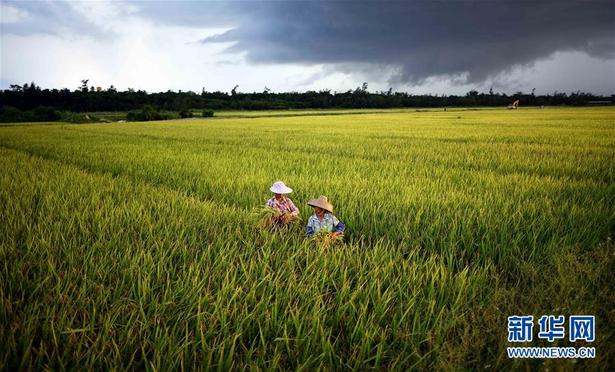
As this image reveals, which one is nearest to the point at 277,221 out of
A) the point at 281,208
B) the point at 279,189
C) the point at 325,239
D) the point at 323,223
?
the point at 281,208

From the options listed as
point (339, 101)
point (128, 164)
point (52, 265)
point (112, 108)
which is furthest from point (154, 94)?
point (52, 265)

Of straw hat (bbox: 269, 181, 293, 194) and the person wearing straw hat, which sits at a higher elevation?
straw hat (bbox: 269, 181, 293, 194)

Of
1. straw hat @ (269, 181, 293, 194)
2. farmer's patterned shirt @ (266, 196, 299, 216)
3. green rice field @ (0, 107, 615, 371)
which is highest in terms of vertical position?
straw hat @ (269, 181, 293, 194)

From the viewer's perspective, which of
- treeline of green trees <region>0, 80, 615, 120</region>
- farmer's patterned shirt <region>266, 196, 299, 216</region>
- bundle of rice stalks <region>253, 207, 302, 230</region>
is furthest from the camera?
treeline of green trees <region>0, 80, 615, 120</region>

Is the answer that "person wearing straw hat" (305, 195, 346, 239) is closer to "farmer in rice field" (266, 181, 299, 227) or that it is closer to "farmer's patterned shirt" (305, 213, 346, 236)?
"farmer's patterned shirt" (305, 213, 346, 236)

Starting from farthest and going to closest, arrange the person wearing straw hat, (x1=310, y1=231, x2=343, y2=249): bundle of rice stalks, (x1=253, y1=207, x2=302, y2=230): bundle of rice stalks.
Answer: (x1=253, y1=207, x2=302, y2=230): bundle of rice stalks
the person wearing straw hat
(x1=310, y1=231, x2=343, y2=249): bundle of rice stalks

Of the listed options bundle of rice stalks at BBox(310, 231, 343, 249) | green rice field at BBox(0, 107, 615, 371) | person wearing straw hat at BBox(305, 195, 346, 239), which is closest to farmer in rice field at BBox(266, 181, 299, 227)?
green rice field at BBox(0, 107, 615, 371)

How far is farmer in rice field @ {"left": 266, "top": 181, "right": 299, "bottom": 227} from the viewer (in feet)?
10.1

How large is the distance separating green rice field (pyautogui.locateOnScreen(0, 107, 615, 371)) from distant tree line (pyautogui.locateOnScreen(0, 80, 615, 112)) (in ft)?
186

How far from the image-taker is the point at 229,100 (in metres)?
83.4

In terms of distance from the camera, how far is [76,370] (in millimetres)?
1267

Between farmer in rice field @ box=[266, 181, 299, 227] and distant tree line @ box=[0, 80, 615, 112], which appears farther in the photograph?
distant tree line @ box=[0, 80, 615, 112]

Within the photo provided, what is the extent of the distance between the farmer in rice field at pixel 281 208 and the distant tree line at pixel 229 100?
56891mm

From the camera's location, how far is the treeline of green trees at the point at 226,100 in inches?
2616
